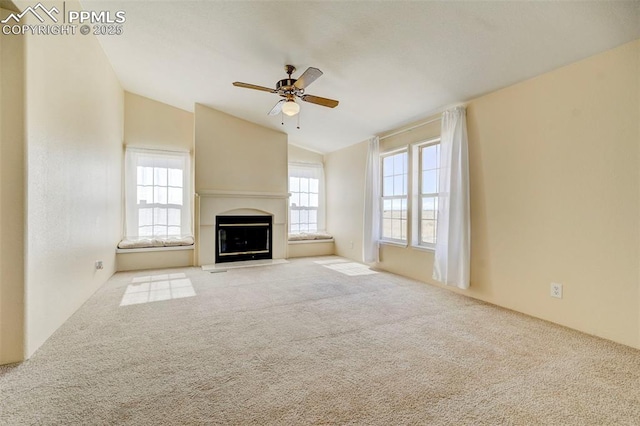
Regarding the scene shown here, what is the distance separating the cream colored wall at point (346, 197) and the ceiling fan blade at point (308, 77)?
2720mm

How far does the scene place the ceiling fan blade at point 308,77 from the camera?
2572 mm

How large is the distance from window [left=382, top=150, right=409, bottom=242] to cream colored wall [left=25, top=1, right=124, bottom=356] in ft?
14.0

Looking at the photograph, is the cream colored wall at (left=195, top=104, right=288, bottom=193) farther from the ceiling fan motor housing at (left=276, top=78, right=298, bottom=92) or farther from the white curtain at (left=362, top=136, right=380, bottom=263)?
the ceiling fan motor housing at (left=276, top=78, right=298, bottom=92)

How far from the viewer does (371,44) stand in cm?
264

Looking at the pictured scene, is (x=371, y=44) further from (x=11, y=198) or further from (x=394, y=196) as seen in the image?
(x=11, y=198)

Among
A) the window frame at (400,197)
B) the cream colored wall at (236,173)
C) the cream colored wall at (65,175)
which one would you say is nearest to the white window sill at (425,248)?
the window frame at (400,197)

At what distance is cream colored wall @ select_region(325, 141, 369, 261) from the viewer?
18.3 feet

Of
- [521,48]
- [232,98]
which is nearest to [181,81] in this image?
[232,98]

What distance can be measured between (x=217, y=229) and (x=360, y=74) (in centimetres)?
377

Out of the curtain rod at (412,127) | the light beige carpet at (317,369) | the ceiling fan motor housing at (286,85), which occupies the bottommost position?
the light beige carpet at (317,369)

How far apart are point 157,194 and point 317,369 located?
190 inches

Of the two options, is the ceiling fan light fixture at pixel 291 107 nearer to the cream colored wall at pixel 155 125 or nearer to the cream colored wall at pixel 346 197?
the cream colored wall at pixel 346 197

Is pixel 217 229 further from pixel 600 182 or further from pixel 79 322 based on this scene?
pixel 600 182

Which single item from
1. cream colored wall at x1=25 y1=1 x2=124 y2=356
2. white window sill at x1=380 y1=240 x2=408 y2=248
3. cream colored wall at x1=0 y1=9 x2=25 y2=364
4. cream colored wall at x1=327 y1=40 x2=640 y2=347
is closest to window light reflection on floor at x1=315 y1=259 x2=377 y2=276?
white window sill at x1=380 y1=240 x2=408 y2=248
